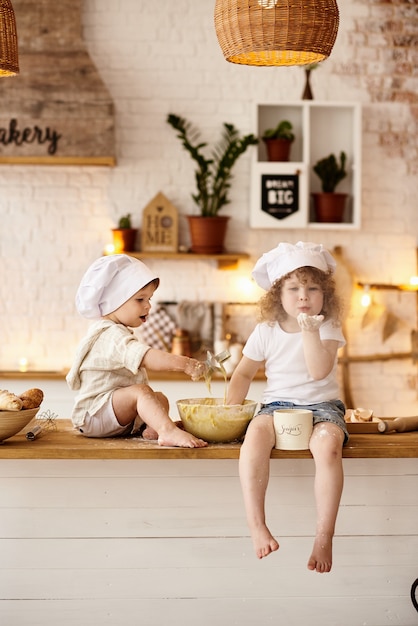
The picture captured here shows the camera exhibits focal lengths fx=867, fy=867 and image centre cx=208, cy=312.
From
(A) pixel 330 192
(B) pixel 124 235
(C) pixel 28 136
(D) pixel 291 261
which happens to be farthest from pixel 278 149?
(D) pixel 291 261

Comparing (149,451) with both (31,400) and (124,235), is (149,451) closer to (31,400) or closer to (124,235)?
(31,400)

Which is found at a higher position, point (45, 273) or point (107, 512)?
point (45, 273)

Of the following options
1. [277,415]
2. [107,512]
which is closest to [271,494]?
[277,415]

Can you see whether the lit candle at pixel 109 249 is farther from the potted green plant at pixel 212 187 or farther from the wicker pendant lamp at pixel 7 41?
the wicker pendant lamp at pixel 7 41

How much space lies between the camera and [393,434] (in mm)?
2809

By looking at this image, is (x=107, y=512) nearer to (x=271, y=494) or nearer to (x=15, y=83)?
(x=271, y=494)

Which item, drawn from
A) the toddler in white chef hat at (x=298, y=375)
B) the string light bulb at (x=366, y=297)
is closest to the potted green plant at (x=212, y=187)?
the string light bulb at (x=366, y=297)

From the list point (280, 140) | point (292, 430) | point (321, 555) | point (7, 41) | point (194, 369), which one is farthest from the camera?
point (280, 140)

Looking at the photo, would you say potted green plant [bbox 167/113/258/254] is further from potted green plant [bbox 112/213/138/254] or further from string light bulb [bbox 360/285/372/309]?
string light bulb [bbox 360/285/372/309]

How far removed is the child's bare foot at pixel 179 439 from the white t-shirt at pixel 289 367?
0.43 meters

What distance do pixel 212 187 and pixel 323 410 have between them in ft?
9.78

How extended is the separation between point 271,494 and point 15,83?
338cm

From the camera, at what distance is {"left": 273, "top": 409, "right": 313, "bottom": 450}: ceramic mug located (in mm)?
2549

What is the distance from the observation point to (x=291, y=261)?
2996mm
